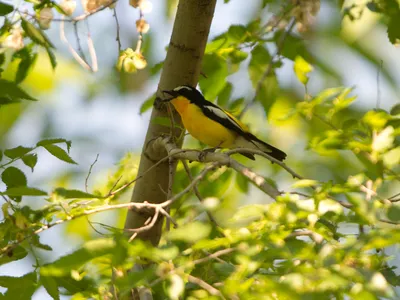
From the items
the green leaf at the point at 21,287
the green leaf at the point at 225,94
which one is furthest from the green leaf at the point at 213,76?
the green leaf at the point at 21,287

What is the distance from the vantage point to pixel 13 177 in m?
2.53

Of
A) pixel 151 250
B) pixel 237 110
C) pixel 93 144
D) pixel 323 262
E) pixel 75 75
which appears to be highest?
pixel 323 262

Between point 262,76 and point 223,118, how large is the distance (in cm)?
140

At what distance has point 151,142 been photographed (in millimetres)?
3527

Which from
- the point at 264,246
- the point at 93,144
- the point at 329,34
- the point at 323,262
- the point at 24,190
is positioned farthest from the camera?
the point at 93,144

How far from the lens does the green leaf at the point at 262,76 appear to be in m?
3.42

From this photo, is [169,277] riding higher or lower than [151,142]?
higher

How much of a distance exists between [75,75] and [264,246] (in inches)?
228

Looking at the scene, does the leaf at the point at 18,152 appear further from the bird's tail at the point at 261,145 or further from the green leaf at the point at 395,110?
the bird's tail at the point at 261,145

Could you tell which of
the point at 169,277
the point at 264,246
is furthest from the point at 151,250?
the point at 264,246

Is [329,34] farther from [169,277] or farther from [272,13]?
[169,277]

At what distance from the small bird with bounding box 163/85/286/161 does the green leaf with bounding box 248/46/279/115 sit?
3.89 feet

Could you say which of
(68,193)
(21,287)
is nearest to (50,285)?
(21,287)

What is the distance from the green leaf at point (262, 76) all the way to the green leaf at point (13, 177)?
1.40 meters
